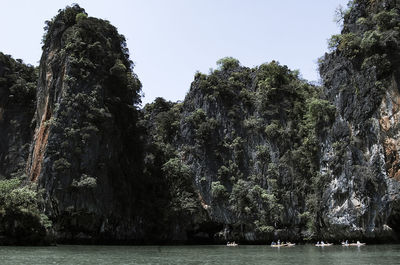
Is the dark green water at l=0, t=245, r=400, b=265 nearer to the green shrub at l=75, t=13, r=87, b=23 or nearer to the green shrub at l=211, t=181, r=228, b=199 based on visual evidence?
the green shrub at l=211, t=181, r=228, b=199

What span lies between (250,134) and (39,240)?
23719mm

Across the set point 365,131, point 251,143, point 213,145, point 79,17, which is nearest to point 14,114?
point 79,17

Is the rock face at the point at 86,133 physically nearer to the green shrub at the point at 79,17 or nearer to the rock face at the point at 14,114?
the green shrub at the point at 79,17

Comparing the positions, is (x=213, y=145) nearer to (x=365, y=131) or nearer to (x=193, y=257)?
(x=365, y=131)

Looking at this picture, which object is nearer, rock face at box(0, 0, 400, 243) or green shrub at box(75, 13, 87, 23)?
rock face at box(0, 0, 400, 243)

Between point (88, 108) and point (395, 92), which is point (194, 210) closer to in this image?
point (88, 108)

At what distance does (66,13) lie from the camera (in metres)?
45.0

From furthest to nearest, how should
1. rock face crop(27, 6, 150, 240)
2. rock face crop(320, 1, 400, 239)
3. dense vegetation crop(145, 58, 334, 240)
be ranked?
1. dense vegetation crop(145, 58, 334, 240)
2. rock face crop(27, 6, 150, 240)
3. rock face crop(320, 1, 400, 239)

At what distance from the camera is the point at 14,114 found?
168 ft

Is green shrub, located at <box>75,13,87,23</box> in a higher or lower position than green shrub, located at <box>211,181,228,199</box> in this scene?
higher

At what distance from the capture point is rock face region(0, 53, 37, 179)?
49.5 metres

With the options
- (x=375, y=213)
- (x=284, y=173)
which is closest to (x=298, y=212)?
(x=284, y=173)

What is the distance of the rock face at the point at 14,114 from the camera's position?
4947 cm

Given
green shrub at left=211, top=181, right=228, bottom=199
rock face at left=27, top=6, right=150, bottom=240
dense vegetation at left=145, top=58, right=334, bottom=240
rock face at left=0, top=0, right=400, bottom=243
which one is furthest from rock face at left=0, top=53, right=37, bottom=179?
green shrub at left=211, top=181, right=228, bottom=199
